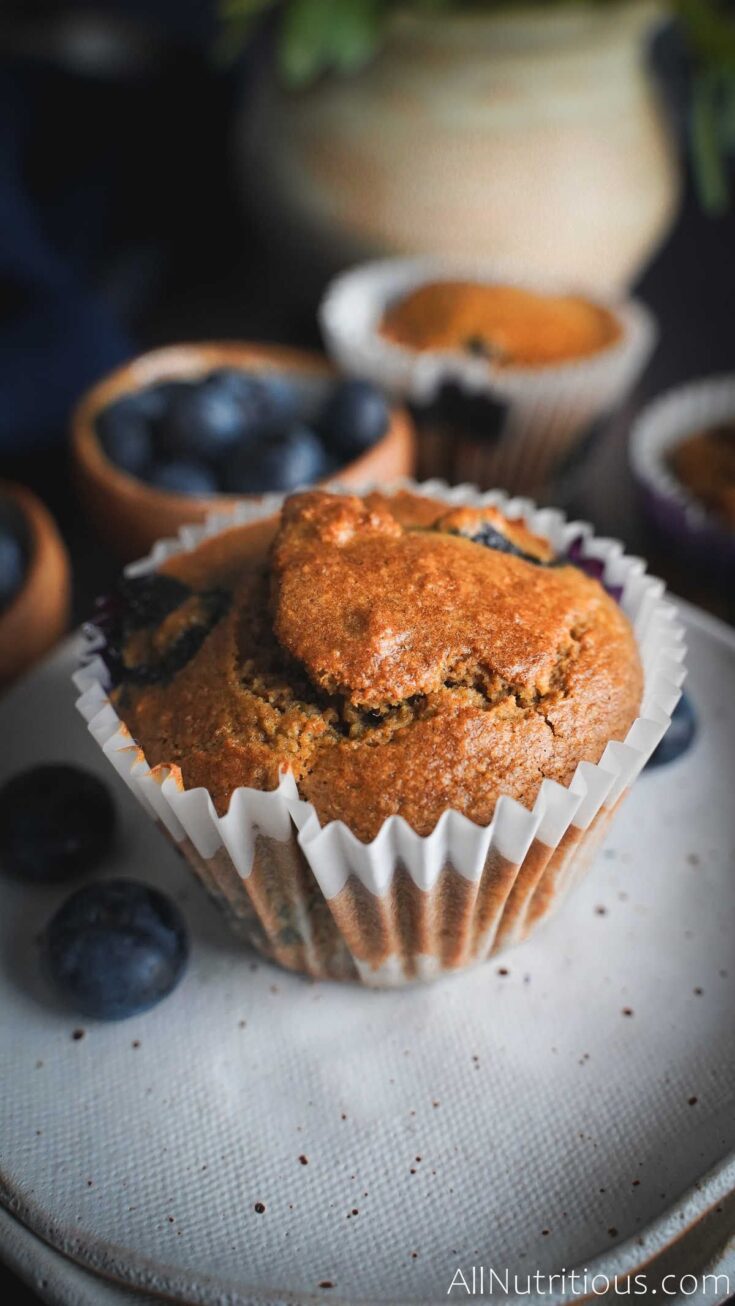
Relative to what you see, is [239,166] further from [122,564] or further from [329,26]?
[122,564]

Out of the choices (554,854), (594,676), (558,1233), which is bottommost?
(558,1233)

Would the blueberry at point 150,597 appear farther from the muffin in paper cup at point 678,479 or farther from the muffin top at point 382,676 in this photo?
the muffin in paper cup at point 678,479

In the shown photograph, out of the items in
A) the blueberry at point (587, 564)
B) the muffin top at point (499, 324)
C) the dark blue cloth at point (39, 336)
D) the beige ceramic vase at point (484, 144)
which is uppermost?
the beige ceramic vase at point (484, 144)

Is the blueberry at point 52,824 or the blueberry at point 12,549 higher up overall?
the blueberry at point 12,549

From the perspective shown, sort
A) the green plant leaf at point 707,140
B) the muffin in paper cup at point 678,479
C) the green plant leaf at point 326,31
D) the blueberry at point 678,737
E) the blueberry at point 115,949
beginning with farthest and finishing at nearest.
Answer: the green plant leaf at point 707,140
the green plant leaf at point 326,31
the muffin in paper cup at point 678,479
the blueberry at point 678,737
the blueberry at point 115,949

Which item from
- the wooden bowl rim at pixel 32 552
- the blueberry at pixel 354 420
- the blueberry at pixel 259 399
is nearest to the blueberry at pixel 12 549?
the wooden bowl rim at pixel 32 552

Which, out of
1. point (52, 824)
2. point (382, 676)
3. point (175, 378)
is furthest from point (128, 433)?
point (382, 676)

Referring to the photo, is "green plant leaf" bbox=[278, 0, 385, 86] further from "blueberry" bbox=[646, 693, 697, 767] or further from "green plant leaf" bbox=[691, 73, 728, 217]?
"blueberry" bbox=[646, 693, 697, 767]

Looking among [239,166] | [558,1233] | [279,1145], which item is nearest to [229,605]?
[279,1145]
